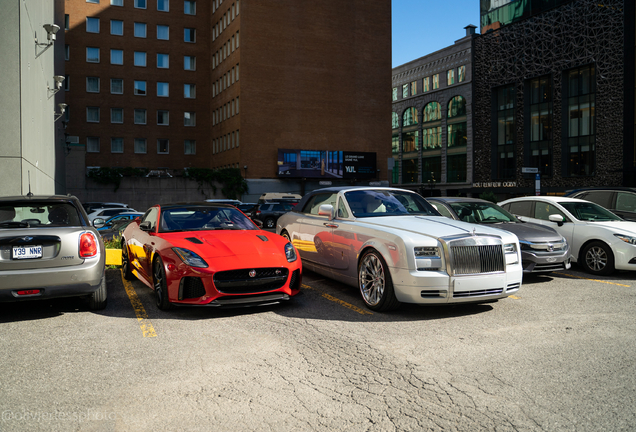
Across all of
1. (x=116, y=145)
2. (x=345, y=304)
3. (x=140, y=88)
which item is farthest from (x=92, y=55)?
(x=345, y=304)

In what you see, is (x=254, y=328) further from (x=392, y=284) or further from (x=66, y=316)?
(x=66, y=316)

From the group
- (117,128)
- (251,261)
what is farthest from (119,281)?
(117,128)

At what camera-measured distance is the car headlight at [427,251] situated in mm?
6504

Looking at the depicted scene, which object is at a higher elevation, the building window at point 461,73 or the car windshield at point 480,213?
the building window at point 461,73

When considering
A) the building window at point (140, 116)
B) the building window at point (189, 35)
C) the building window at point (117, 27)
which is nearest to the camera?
the building window at point (117, 27)

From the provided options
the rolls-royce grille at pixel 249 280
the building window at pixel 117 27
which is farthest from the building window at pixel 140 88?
the rolls-royce grille at pixel 249 280

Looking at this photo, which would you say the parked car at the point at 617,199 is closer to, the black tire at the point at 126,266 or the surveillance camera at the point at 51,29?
the black tire at the point at 126,266

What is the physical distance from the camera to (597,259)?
33.6 feet

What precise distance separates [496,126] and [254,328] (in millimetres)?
56773

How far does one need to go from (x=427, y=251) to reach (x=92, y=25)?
2252 inches

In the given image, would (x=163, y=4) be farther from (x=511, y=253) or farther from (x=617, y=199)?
(x=511, y=253)

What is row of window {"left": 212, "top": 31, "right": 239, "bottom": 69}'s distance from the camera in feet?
171

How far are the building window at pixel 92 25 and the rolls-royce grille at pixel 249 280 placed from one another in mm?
56047

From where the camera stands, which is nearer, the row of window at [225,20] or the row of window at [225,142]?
the row of window at [225,20]
